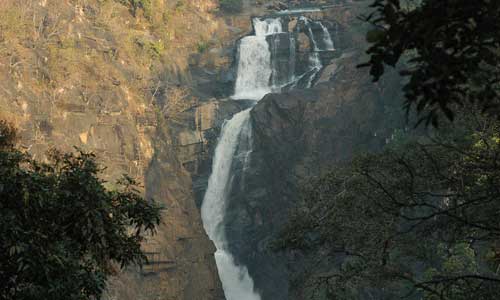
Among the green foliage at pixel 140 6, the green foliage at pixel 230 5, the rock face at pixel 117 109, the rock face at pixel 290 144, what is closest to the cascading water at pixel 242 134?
the rock face at pixel 290 144

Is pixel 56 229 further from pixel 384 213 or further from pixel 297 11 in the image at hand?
pixel 297 11

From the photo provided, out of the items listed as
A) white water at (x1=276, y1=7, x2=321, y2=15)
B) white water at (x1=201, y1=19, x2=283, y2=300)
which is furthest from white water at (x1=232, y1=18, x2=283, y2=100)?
white water at (x1=276, y1=7, x2=321, y2=15)

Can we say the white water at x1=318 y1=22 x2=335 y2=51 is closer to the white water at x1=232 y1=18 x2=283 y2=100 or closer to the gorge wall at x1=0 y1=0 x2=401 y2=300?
the gorge wall at x1=0 y1=0 x2=401 y2=300

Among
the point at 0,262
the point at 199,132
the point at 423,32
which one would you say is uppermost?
the point at 423,32

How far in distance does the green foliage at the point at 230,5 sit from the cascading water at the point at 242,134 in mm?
4100

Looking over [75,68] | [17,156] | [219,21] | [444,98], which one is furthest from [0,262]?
[219,21]

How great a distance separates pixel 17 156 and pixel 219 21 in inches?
1574

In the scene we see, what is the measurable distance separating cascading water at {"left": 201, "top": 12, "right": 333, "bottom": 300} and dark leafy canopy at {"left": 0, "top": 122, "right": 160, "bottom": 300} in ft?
87.7

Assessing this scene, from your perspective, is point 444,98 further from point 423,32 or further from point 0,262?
point 0,262

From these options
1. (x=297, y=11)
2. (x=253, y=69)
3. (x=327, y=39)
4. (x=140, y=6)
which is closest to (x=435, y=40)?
(x=140, y=6)

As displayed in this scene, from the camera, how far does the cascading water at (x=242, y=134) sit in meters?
34.6

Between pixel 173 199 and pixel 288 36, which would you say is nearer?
pixel 173 199

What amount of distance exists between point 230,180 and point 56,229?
28.8 metres

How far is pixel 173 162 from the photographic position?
34375 millimetres
